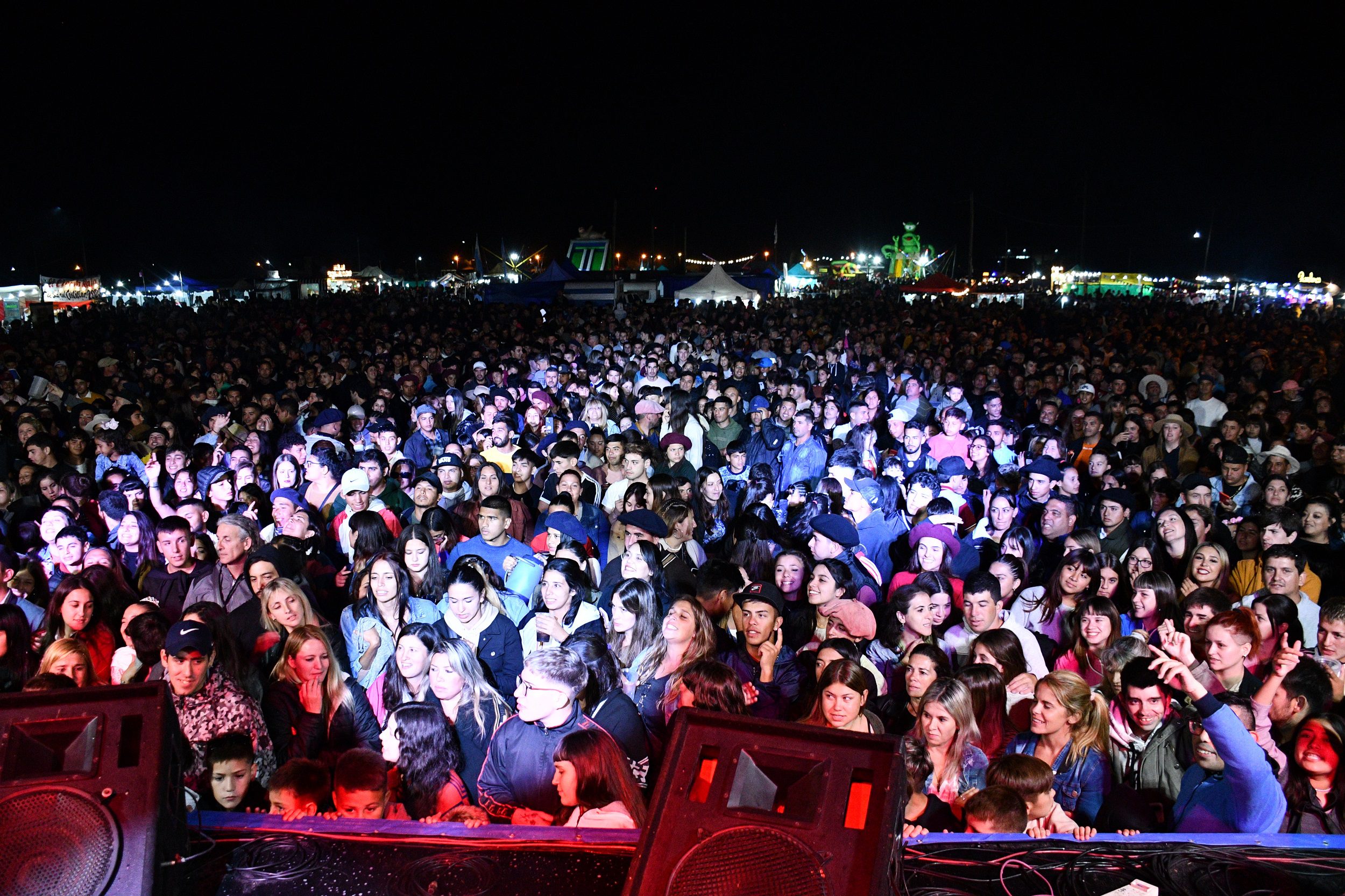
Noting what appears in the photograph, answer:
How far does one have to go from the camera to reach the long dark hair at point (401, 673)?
3.42m

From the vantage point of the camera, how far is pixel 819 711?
127 inches

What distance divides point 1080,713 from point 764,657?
139 cm

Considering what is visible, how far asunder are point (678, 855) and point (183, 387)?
1033cm

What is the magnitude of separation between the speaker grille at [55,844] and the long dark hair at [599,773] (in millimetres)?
1348

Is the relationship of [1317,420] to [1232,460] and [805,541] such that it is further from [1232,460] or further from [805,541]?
[805,541]

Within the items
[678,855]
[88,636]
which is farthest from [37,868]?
[88,636]

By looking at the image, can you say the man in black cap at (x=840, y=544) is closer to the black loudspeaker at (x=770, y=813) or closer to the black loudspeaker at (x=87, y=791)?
the black loudspeaker at (x=770, y=813)

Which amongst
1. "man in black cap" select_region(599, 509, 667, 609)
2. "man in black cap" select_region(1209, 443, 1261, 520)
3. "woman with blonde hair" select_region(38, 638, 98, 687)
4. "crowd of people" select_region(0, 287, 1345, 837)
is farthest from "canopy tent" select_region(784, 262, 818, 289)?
"woman with blonde hair" select_region(38, 638, 98, 687)

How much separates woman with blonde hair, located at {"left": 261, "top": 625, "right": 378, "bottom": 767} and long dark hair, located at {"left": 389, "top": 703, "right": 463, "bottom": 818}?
391 millimetres

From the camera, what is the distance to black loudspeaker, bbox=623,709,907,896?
4.68ft

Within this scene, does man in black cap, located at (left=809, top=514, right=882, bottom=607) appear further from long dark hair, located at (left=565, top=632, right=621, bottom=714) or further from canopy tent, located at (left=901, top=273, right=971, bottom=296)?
canopy tent, located at (left=901, top=273, right=971, bottom=296)

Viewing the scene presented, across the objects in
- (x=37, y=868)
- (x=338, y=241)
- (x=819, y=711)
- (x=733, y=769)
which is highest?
(x=338, y=241)

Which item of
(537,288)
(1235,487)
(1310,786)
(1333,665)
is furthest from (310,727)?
(537,288)

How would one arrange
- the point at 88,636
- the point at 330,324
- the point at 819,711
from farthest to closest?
the point at 330,324 < the point at 88,636 < the point at 819,711
